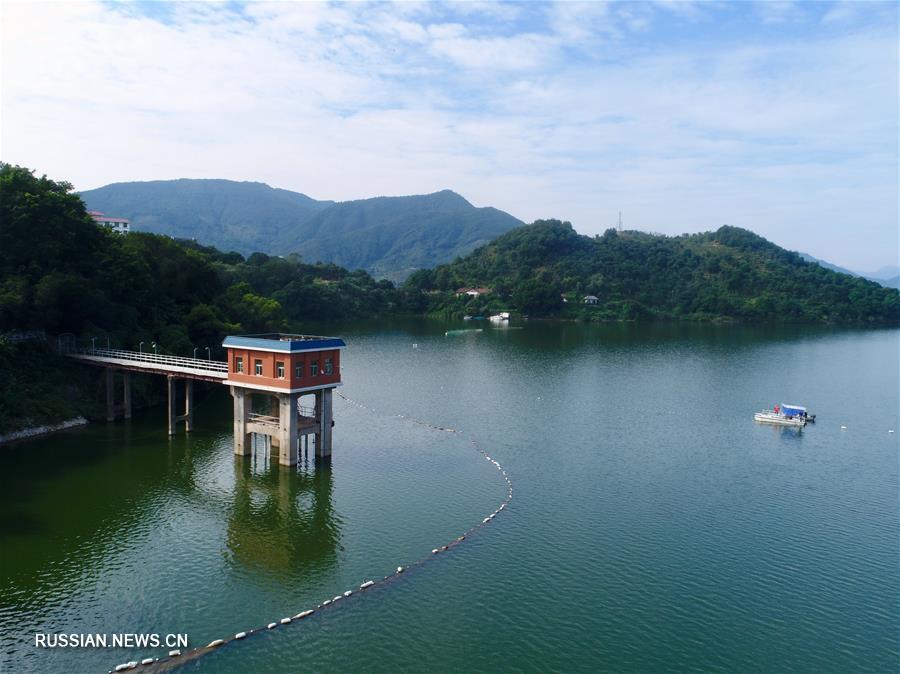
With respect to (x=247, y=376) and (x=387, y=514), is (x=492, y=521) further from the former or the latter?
(x=247, y=376)

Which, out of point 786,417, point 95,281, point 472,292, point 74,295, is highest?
point 472,292

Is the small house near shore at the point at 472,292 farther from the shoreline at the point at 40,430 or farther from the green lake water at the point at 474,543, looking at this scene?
the shoreline at the point at 40,430

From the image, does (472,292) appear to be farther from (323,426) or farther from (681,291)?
(323,426)

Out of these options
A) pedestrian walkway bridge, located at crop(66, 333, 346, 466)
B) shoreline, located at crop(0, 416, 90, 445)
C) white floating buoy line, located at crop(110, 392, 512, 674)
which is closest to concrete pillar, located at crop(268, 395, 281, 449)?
pedestrian walkway bridge, located at crop(66, 333, 346, 466)

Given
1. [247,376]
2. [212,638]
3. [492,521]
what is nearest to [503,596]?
[492,521]

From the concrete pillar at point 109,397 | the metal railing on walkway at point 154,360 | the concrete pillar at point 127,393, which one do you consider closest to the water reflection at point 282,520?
the metal railing on walkway at point 154,360

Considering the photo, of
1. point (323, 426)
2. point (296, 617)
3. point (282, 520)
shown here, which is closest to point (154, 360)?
point (323, 426)

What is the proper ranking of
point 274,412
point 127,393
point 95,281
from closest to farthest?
point 127,393 < point 274,412 < point 95,281
